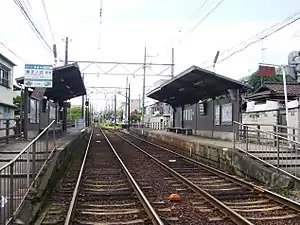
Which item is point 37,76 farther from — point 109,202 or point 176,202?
point 176,202

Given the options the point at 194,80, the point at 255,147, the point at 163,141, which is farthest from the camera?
the point at 163,141

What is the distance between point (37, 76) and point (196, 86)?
9636mm

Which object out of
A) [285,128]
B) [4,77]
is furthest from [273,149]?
[4,77]

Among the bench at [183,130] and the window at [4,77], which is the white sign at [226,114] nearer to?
the bench at [183,130]

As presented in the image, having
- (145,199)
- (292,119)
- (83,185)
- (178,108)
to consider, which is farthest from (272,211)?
(178,108)

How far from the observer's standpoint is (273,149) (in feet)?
40.2

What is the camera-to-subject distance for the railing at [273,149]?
35.6ft

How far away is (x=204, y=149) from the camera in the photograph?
57.8ft

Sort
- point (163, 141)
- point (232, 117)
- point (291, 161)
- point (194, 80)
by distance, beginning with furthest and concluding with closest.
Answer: point (163, 141) → point (194, 80) → point (232, 117) → point (291, 161)

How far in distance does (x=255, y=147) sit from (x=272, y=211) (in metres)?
5.64

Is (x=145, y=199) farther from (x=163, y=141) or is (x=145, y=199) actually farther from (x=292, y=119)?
(x=163, y=141)

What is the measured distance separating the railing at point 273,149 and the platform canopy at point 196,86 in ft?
17.1

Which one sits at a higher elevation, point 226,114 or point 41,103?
point 41,103

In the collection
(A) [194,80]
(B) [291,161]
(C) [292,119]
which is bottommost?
(B) [291,161]
